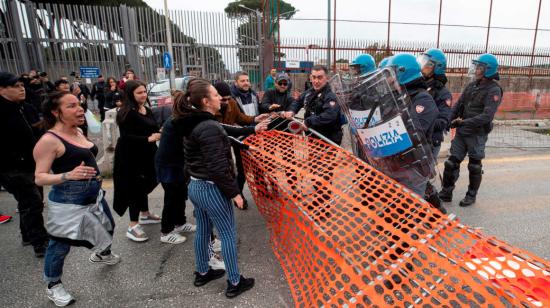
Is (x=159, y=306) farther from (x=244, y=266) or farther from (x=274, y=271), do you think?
(x=274, y=271)

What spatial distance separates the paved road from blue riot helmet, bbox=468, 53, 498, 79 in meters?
1.62

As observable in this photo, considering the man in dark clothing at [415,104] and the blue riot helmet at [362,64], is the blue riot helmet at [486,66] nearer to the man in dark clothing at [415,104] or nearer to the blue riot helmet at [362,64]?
the blue riot helmet at [362,64]

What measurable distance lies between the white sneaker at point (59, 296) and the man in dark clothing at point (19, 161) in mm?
799

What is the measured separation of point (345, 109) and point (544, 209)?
3172 mm

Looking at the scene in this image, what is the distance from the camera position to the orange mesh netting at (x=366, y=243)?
1552mm

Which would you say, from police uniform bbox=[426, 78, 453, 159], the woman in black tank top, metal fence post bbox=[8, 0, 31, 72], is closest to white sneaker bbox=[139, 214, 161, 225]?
the woman in black tank top

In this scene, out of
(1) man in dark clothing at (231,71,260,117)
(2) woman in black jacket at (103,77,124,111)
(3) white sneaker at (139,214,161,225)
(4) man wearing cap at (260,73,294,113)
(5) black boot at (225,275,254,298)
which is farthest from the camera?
(2) woman in black jacket at (103,77,124,111)

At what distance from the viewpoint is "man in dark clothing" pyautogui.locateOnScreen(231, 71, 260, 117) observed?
4.29m

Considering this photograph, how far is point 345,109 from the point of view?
8.71 ft

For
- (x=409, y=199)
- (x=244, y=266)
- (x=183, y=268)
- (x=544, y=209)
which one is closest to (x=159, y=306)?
(x=183, y=268)

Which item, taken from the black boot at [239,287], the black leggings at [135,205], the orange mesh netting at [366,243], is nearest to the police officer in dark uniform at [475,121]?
the orange mesh netting at [366,243]

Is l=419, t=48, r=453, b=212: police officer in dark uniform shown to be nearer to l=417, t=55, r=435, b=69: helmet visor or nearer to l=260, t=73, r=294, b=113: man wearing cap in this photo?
l=417, t=55, r=435, b=69: helmet visor

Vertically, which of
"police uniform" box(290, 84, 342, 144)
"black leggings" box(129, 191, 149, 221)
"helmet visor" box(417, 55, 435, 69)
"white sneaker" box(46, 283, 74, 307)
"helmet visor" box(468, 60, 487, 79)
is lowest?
"white sneaker" box(46, 283, 74, 307)

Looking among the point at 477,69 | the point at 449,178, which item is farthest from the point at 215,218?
the point at 477,69
